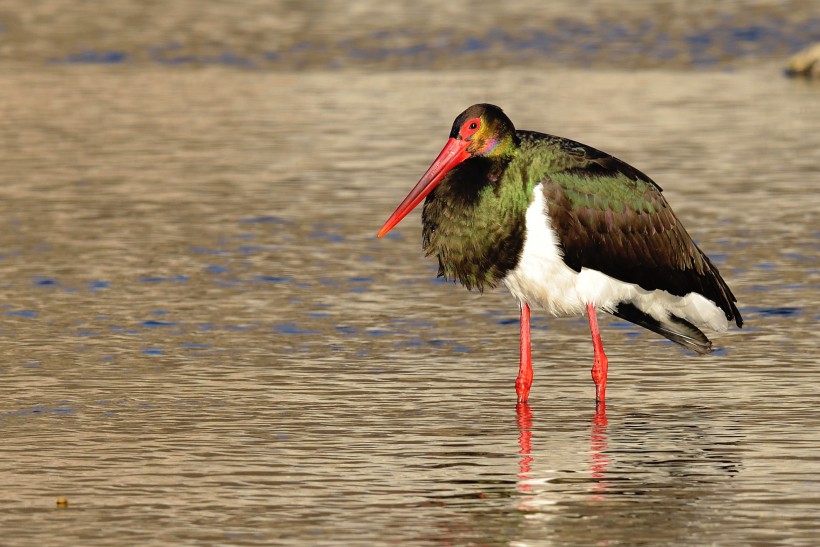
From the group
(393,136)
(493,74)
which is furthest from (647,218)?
(493,74)

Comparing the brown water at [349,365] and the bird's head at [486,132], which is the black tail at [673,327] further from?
the bird's head at [486,132]

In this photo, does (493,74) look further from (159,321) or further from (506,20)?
(159,321)

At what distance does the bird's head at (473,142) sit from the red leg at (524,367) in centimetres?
82

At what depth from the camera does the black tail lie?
35.5 feet

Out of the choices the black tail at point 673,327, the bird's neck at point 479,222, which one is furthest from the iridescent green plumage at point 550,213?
the black tail at point 673,327

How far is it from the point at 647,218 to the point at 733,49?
19.5m

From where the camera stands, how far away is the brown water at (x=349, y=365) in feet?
26.6

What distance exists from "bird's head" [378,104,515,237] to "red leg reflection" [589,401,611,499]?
4.76 ft

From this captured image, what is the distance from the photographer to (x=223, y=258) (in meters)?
14.7

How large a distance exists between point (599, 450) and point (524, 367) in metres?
1.24

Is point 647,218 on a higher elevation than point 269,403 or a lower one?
higher

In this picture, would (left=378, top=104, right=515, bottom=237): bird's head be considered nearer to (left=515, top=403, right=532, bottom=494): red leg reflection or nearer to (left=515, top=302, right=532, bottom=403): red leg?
(left=515, top=302, right=532, bottom=403): red leg

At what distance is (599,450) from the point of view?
917 centimetres

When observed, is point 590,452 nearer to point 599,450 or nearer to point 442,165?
point 599,450
